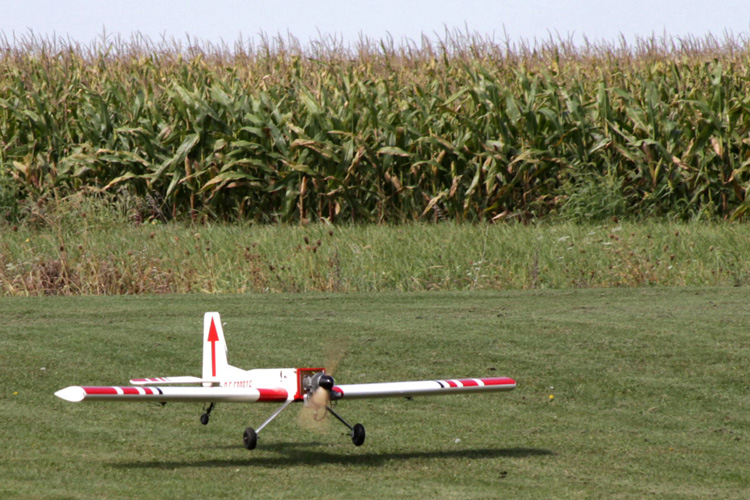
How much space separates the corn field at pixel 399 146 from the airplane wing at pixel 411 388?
10.5 metres

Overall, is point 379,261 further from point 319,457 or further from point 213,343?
point 319,457

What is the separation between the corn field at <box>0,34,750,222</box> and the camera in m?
15.9

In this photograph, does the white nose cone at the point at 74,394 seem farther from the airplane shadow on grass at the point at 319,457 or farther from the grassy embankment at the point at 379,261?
the grassy embankment at the point at 379,261

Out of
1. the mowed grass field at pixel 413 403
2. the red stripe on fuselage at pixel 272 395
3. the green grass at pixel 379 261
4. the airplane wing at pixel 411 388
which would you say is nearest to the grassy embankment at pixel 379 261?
the green grass at pixel 379 261

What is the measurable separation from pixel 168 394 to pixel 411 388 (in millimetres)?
1220

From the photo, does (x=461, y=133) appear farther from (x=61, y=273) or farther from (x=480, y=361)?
(x=480, y=361)

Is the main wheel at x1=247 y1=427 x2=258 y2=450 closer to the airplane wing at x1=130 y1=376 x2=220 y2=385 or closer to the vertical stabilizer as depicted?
the airplane wing at x1=130 y1=376 x2=220 y2=385

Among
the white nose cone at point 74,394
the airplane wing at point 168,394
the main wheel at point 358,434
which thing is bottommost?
the main wheel at point 358,434

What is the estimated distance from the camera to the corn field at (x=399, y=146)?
15.9 m

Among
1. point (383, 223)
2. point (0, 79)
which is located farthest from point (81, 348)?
point (0, 79)

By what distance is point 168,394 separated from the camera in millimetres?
4559

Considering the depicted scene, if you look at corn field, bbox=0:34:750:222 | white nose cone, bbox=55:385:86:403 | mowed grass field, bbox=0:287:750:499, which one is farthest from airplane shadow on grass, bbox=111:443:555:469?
corn field, bbox=0:34:750:222

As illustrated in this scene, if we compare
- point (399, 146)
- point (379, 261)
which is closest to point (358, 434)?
point (379, 261)

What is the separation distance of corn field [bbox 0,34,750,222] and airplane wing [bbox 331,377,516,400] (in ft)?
34.4
